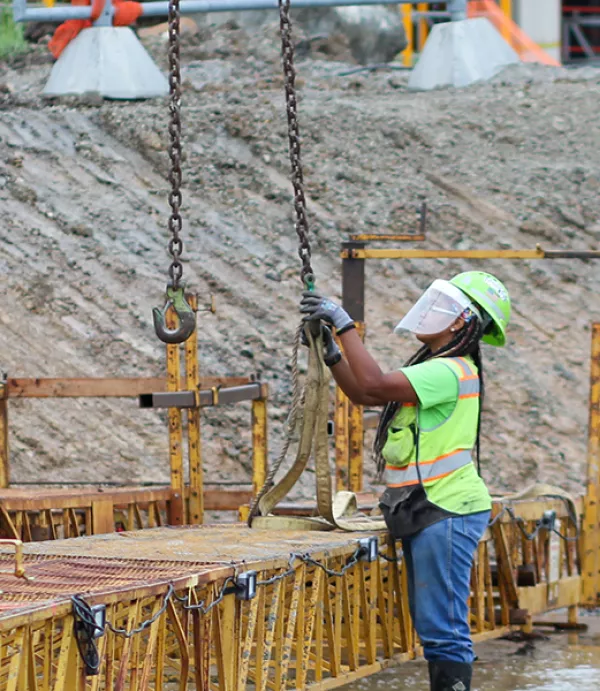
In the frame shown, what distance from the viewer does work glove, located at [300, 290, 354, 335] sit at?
19.4 feet

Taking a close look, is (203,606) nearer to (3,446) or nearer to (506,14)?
(3,446)

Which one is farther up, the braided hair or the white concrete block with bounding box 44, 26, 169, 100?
the white concrete block with bounding box 44, 26, 169, 100

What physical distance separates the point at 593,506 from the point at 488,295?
3.78 meters

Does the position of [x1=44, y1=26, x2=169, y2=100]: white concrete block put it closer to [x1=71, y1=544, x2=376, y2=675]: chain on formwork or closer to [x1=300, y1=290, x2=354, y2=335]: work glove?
[x1=300, y1=290, x2=354, y2=335]: work glove

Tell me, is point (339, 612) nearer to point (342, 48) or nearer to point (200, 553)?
point (200, 553)

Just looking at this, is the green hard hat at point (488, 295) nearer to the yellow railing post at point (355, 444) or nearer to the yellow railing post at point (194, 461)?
the yellow railing post at point (194, 461)

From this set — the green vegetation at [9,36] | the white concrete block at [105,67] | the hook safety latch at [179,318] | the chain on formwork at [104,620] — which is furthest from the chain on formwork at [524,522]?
the green vegetation at [9,36]

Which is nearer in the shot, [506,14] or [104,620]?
[104,620]

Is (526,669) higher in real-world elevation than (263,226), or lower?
lower

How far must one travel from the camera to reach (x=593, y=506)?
941 cm

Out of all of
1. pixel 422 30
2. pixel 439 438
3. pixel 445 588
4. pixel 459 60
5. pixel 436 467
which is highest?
pixel 422 30

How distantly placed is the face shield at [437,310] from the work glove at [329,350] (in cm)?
31

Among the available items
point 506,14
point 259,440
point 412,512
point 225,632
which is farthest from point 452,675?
point 506,14

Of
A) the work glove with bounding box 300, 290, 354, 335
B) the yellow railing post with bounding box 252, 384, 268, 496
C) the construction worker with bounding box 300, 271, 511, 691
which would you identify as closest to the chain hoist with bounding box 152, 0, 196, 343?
the work glove with bounding box 300, 290, 354, 335
